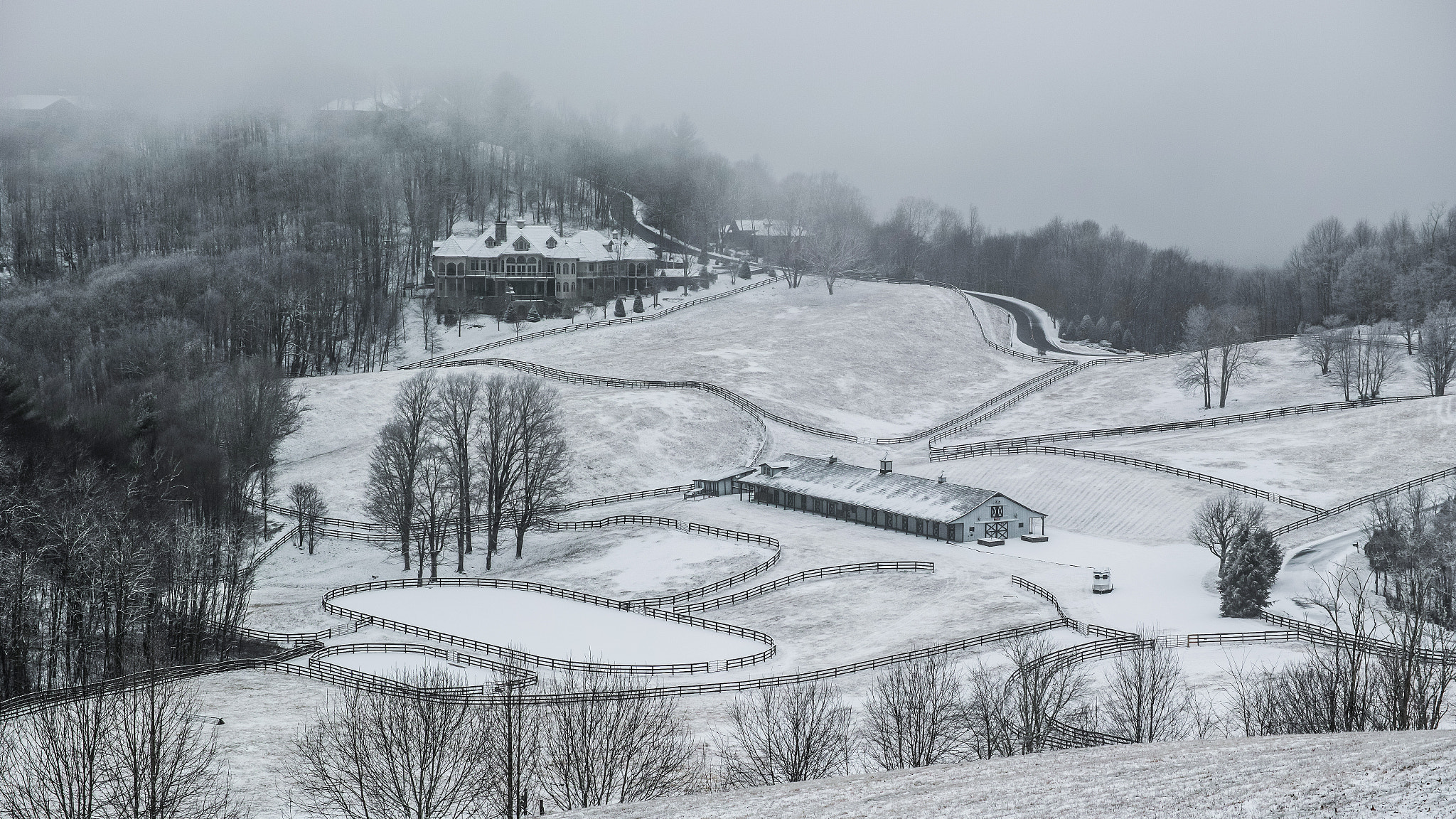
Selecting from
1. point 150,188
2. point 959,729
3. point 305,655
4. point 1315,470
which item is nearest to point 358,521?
point 305,655

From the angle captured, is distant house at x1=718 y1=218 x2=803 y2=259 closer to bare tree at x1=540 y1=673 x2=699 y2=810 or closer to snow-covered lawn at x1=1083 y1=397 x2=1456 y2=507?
snow-covered lawn at x1=1083 y1=397 x2=1456 y2=507

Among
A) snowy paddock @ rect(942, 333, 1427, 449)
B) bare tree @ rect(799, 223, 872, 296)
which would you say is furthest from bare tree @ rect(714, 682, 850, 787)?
bare tree @ rect(799, 223, 872, 296)

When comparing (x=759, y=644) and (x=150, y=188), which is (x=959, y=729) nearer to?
(x=759, y=644)

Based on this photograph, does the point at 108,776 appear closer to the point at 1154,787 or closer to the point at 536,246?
the point at 1154,787

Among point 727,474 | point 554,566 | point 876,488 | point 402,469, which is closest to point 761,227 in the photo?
point 727,474

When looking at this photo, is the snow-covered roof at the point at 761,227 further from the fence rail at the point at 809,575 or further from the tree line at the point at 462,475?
the fence rail at the point at 809,575
